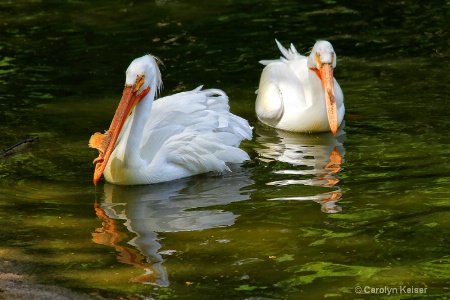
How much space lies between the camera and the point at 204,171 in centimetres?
765

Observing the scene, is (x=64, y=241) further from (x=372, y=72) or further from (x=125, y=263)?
(x=372, y=72)

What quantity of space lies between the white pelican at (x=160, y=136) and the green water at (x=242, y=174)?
0.45ft

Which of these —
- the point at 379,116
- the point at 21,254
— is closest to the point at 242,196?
the point at 21,254

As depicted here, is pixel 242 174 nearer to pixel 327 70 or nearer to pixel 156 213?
pixel 156 213

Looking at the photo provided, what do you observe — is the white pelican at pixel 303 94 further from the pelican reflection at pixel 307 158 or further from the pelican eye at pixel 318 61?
the pelican reflection at pixel 307 158

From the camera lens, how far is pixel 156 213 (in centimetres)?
666

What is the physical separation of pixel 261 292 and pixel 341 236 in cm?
100

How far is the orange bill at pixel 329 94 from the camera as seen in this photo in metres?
8.45

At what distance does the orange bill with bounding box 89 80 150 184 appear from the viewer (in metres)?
7.12

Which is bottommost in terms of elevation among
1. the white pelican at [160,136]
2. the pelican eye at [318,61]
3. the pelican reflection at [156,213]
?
the pelican reflection at [156,213]

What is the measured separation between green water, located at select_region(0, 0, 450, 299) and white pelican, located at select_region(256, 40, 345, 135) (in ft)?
0.50

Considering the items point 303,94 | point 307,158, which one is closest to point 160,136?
point 307,158

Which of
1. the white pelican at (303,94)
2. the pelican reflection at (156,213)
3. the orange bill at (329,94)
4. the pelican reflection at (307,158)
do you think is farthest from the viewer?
the white pelican at (303,94)

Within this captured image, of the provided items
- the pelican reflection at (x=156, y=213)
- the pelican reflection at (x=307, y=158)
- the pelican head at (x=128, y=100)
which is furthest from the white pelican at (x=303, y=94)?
the pelican head at (x=128, y=100)
